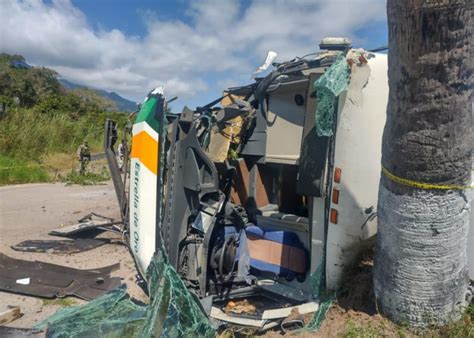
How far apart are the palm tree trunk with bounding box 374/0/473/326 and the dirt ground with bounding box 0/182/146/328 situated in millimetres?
2628

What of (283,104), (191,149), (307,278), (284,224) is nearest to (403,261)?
(307,278)

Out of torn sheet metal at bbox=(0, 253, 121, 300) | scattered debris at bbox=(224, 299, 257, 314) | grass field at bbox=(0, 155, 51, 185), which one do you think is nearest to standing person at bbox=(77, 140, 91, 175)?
grass field at bbox=(0, 155, 51, 185)

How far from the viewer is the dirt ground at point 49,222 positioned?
4.03 m

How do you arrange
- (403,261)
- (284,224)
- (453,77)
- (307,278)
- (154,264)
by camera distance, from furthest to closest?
(284,224)
(307,278)
(154,264)
(403,261)
(453,77)

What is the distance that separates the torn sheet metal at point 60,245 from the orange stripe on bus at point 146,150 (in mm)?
2832

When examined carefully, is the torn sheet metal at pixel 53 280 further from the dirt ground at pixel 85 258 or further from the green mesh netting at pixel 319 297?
the green mesh netting at pixel 319 297

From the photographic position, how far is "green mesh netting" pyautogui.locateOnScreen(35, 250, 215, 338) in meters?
2.89

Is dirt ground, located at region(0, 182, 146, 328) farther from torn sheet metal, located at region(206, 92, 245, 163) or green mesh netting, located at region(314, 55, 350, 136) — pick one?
green mesh netting, located at region(314, 55, 350, 136)

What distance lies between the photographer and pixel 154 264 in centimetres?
319

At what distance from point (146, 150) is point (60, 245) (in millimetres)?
3291

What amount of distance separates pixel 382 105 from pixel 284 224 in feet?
4.79

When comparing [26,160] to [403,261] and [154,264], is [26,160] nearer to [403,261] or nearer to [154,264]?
[154,264]

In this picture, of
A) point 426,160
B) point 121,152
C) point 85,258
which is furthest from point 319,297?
point 85,258

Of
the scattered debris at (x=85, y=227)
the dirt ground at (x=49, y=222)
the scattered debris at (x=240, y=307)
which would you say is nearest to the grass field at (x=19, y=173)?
the dirt ground at (x=49, y=222)
